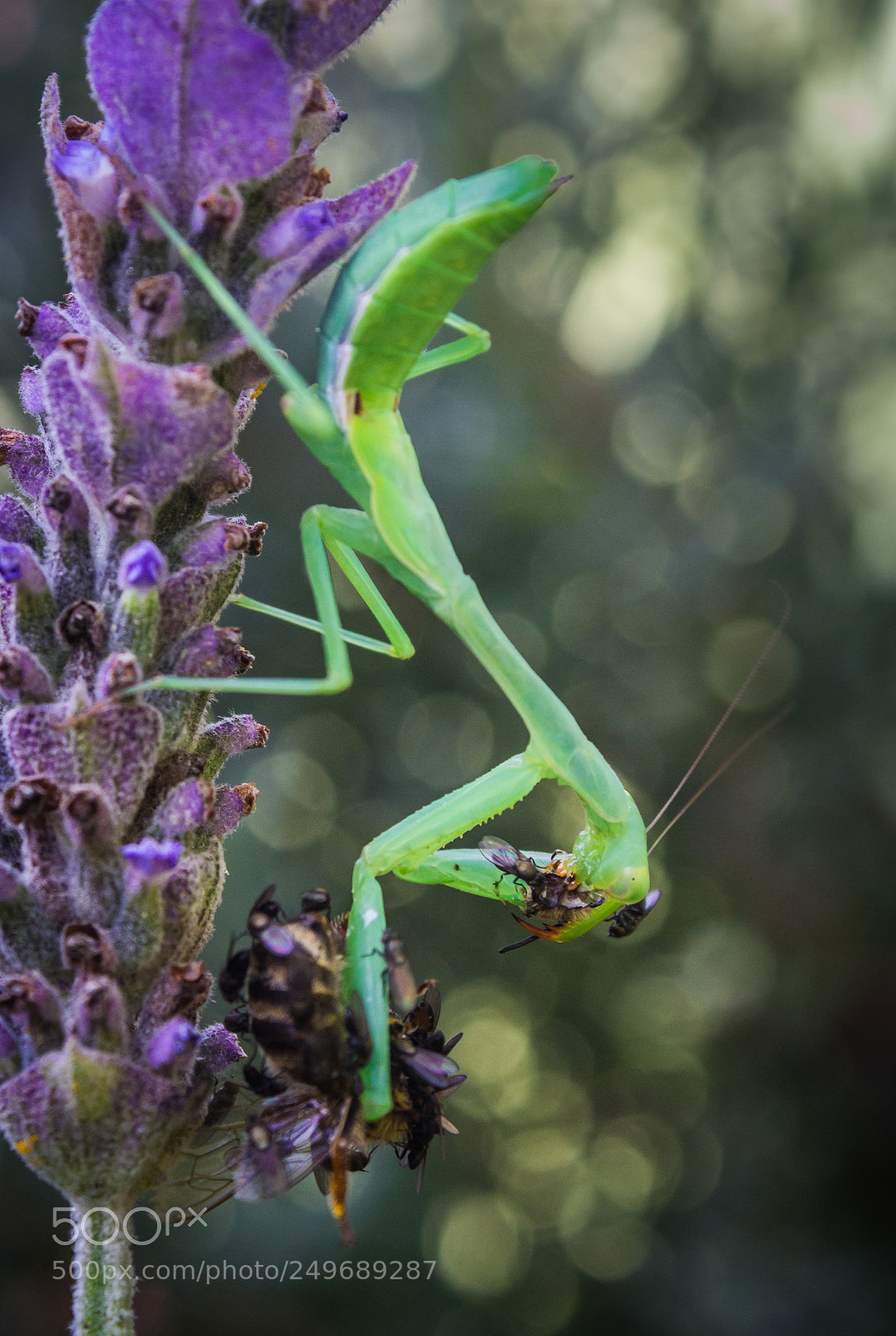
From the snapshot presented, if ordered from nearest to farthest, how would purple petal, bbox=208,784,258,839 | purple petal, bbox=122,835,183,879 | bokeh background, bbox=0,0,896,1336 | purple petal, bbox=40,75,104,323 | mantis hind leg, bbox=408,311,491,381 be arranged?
purple petal, bbox=122,835,183,879 < purple petal, bbox=40,75,104,323 < purple petal, bbox=208,784,258,839 < mantis hind leg, bbox=408,311,491,381 < bokeh background, bbox=0,0,896,1336

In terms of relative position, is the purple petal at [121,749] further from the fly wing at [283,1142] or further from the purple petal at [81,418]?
the fly wing at [283,1142]

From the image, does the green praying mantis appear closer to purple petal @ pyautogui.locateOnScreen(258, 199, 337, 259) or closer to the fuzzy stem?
purple petal @ pyautogui.locateOnScreen(258, 199, 337, 259)

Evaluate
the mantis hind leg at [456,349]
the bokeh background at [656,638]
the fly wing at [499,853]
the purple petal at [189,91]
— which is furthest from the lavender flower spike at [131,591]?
the bokeh background at [656,638]

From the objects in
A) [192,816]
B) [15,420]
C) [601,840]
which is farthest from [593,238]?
[192,816]

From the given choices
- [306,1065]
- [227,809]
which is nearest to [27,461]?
[227,809]

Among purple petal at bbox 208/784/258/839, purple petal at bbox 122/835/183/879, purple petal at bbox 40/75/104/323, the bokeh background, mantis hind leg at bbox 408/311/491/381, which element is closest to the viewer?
purple petal at bbox 122/835/183/879

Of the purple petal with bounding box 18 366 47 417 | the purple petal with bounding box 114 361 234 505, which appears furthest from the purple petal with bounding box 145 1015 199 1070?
the purple petal with bounding box 18 366 47 417
